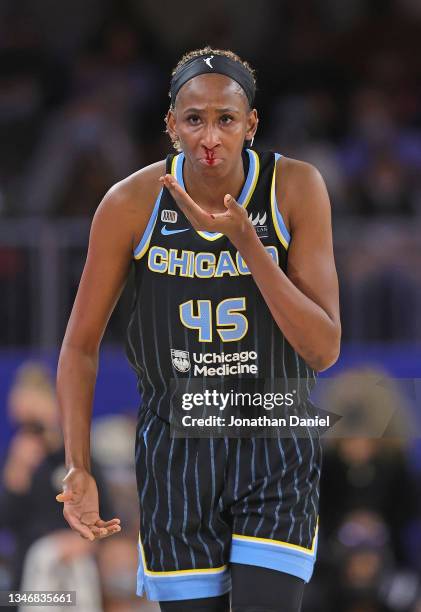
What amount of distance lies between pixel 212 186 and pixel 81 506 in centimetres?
108

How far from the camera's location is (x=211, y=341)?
12.2ft

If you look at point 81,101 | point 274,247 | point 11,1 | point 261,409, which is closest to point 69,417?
point 261,409

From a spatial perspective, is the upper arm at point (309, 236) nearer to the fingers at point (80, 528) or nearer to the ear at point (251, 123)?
the ear at point (251, 123)

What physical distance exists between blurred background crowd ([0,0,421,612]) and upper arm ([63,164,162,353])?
8.88 ft

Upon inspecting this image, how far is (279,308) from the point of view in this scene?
344 centimetres

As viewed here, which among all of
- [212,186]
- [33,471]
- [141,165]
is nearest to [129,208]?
[212,186]

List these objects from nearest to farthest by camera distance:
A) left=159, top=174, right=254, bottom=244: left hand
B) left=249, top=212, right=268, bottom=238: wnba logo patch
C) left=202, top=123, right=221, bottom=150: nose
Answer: left=159, top=174, right=254, bottom=244: left hand < left=202, top=123, right=221, bottom=150: nose < left=249, top=212, right=268, bottom=238: wnba logo patch

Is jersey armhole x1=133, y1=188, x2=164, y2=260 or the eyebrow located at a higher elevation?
the eyebrow

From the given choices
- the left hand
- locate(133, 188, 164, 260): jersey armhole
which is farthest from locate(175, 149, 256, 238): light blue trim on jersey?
the left hand

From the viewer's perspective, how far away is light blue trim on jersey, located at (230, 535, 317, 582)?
3.61 metres

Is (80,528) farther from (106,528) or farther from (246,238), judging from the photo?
(246,238)

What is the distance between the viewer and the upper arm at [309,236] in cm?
361

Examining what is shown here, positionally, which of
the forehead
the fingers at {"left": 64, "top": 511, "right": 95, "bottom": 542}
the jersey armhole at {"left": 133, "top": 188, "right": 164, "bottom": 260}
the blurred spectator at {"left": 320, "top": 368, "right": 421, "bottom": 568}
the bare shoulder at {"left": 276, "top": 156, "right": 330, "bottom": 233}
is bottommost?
the blurred spectator at {"left": 320, "top": 368, "right": 421, "bottom": 568}

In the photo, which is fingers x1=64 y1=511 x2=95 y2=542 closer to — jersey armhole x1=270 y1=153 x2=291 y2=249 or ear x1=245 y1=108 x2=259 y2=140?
jersey armhole x1=270 y1=153 x2=291 y2=249
